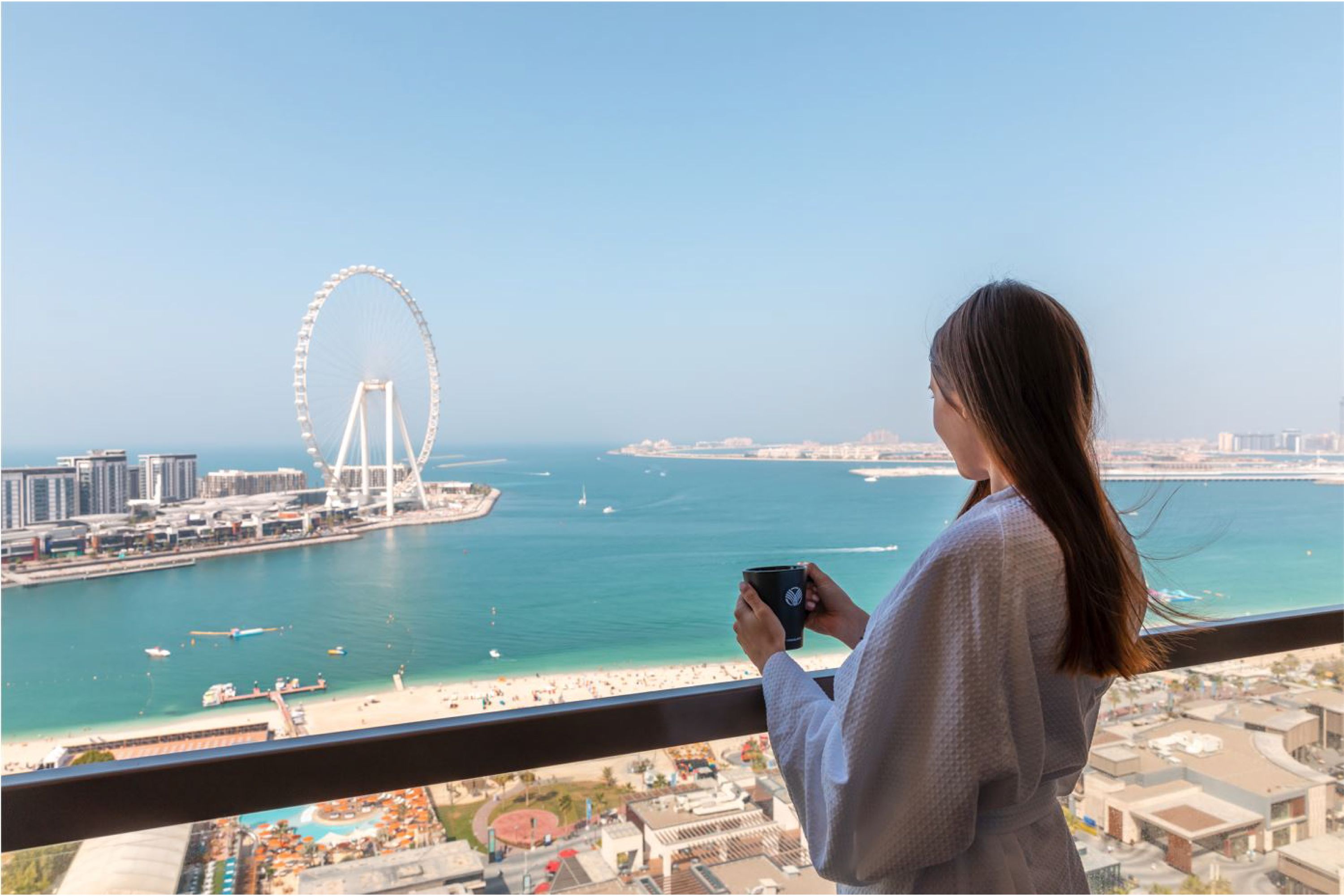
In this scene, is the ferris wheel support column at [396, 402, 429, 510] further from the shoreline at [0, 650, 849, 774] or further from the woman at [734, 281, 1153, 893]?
the woman at [734, 281, 1153, 893]

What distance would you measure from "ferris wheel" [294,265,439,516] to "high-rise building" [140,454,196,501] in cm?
179

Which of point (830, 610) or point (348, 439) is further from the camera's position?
point (348, 439)

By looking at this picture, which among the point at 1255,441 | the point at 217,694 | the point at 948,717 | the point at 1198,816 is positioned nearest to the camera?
the point at 948,717

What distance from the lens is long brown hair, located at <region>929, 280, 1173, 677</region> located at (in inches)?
23.4

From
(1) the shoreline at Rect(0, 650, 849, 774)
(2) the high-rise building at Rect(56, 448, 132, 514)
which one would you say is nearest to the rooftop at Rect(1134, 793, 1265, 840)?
→ (1) the shoreline at Rect(0, 650, 849, 774)

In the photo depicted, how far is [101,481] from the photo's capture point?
7.32 meters

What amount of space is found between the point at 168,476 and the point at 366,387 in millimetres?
5368

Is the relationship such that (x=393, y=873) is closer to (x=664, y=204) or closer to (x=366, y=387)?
(x=366, y=387)

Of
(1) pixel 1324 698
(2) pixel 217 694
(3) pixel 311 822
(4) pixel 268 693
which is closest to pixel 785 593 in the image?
Result: (3) pixel 311 822

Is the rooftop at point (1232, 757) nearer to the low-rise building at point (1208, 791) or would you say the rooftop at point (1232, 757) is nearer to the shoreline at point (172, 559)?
the low-rise building at point (1208, 791)

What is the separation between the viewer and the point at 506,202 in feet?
56.3

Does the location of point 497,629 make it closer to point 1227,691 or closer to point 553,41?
point 553,41

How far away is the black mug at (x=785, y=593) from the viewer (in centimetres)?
76

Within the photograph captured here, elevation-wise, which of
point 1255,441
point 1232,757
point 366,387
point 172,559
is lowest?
point 172,559
